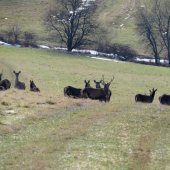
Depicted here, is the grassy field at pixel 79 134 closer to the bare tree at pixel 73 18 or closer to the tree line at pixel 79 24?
the bare tree at pixel 73 18

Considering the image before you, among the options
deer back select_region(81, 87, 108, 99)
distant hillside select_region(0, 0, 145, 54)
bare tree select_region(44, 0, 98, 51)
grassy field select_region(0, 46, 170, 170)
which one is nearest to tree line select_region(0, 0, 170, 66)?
bare tree select_region(44, 0, 98, 51)

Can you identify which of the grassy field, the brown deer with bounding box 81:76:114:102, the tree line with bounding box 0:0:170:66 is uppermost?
the tree line with bounding box 0:0:170:66

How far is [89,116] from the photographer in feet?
43.9

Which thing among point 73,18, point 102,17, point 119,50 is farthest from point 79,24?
point 102,17

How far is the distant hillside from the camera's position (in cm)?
7506

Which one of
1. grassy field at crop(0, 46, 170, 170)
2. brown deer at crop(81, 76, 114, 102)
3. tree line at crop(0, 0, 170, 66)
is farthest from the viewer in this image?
tree line at crop(0, 0, 170, 66)

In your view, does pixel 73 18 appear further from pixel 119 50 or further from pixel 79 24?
pixel 119 50

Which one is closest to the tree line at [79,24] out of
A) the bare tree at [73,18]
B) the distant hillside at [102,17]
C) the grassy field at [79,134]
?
the bare tree at [73,18]

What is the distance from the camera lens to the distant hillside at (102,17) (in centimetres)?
7506

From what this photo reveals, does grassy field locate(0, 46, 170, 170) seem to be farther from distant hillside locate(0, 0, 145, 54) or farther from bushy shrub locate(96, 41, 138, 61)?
distant hillside locate(0, 0, 145, 54)

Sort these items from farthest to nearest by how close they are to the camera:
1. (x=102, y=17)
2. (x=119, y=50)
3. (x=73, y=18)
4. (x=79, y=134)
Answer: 1. (x=102, y=17)
2. (x=119, y=50)
3. (x=73, y=18)
4. (x=79, y=134)

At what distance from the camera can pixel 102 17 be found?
9638 centimetres

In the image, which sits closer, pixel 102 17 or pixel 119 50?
pixel 119 50

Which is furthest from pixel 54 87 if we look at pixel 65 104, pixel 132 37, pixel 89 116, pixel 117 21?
pixel 117 21
